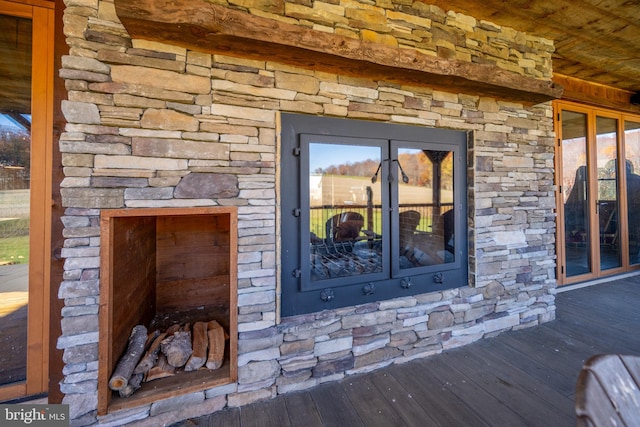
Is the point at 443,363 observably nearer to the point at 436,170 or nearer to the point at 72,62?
the point at 436,170

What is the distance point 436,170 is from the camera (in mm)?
2400

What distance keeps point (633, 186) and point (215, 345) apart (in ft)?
19.3

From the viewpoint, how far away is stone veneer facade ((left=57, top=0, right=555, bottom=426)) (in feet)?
4.75

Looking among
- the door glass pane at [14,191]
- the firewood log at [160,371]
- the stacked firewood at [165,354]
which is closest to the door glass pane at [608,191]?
the stacked firewood at [165,354]

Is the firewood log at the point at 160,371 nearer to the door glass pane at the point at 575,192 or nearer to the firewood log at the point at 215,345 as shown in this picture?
the firewood log at the point at 215,345

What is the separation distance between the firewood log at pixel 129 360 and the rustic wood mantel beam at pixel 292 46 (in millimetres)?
1836

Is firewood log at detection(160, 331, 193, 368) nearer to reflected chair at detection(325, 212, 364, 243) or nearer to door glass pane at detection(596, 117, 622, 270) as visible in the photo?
reflected chair at detection(325, 212, 364, 243)

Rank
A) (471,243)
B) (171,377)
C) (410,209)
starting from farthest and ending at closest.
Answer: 1. (471,243)
2. (410,209)
3. (171,377)

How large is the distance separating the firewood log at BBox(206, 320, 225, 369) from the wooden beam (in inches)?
175

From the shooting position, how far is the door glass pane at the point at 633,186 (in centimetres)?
408

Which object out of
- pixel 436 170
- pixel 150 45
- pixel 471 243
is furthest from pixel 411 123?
pixel 150 45

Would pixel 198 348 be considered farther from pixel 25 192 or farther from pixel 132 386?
pixel 25 192

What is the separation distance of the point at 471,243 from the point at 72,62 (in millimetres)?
2951

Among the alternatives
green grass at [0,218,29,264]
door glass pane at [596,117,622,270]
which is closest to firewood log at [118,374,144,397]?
green grass at [0,218,29,264]
